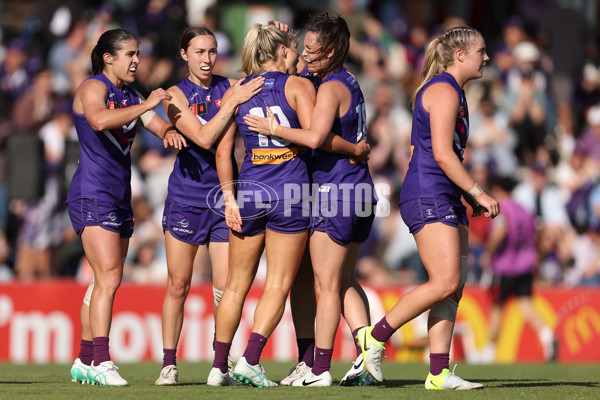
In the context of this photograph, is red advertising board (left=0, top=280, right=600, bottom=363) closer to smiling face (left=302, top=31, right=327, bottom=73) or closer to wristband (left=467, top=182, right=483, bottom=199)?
smiling face (left=302, top=31, right=327, bottom=73)

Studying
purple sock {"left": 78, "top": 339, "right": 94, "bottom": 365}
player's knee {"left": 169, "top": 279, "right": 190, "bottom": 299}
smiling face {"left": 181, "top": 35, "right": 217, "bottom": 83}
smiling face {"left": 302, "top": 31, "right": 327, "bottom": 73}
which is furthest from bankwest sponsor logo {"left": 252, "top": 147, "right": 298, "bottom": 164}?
purple sock {"left": 78, "top": 339, "right": 94, "bottom": 365}

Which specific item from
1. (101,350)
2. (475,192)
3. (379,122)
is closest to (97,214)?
(101,350)

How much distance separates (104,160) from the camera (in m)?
7.65

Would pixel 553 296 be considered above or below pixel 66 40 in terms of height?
below

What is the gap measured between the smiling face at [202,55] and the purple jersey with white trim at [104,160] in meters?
0.59

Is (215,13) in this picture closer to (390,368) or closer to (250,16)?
(250,16)

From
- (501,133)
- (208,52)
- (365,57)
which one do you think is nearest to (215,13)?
(365,57)

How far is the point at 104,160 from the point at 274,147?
1316mm

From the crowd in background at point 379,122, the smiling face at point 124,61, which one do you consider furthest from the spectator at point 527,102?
the smiling face at point 124,61

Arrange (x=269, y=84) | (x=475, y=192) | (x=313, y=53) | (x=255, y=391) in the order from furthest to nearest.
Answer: (x=313, y=53), (x=269, y=84), (x=475, y=192), (x=255, y=391)

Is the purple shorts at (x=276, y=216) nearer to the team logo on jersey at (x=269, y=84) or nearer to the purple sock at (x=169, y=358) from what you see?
the team logo on jersey at (x=269, y=84)

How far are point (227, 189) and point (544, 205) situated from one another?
→ 9794 millimetres

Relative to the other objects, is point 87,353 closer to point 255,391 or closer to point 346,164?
point 255,391

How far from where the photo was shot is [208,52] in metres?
7.76
